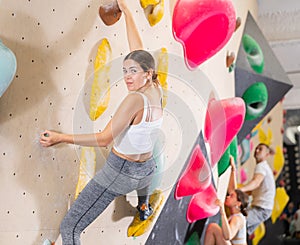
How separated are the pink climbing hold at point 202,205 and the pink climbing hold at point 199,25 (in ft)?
1.62

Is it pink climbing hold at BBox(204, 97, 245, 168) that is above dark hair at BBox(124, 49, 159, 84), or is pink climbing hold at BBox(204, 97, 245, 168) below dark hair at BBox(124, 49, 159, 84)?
below

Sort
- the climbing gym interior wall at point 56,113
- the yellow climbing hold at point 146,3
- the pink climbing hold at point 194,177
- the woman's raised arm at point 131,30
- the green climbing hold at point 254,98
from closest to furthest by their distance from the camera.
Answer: the climbing gym interior wall at point 56,113
the woman's raised arm at point 131,30
the yellow climbing hold at point 146,3
the pink climbing hold at point 194,177
the green climbing hold at point 254,98

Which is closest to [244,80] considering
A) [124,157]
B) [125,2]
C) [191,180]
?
[191,180]

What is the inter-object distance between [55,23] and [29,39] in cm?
9

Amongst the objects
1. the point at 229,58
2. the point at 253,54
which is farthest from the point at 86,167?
the point at 253,54

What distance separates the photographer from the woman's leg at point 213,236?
2221 millimetres

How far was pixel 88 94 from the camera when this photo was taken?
47.8 inches

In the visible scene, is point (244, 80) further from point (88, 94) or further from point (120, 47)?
point (88, 94)

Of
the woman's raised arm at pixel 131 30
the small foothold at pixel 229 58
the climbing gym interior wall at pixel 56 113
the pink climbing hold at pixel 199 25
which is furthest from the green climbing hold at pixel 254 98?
the woman's raised arm at pixel 131 30

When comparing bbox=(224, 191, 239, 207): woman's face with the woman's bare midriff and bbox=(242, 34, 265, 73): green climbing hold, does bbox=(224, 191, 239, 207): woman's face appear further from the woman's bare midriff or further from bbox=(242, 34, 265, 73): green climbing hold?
the woman's bare midriff

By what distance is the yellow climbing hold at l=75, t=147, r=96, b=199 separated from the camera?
121 centimetres

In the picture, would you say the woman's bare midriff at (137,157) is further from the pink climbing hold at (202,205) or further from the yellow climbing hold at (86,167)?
the pink climbing hold at (202,205)

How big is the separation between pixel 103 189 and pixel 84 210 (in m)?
0.07

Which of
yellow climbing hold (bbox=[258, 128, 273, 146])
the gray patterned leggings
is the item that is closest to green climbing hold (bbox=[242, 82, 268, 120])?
yellow climbing hold (bbox=[258, 128, 273, 146])
